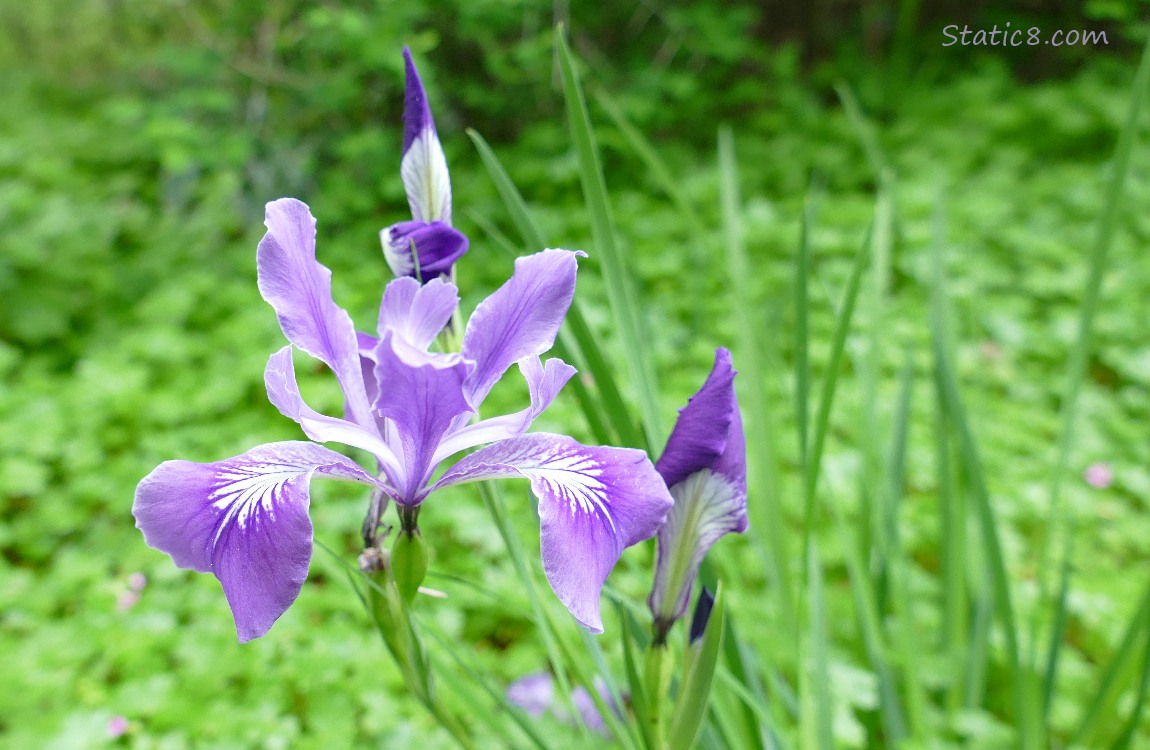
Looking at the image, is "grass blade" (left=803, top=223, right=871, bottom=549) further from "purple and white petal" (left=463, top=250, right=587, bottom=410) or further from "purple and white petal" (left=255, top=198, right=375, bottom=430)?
"purple and white petal" (left=255, top=198, right=375, bottom=430)

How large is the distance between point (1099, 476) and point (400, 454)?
164 centimetres

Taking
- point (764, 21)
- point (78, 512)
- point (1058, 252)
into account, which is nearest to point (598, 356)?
point (78, 512)

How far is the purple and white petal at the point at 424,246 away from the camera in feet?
1.84

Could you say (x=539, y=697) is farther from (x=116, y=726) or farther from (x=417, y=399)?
(x=417, y=399)

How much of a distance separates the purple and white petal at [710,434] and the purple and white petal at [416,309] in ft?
0.58

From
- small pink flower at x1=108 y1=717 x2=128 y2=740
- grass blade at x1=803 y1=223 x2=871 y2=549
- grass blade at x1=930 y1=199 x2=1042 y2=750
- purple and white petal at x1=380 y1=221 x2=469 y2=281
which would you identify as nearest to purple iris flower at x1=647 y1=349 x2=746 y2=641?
grass blade at x1=803 y1=223 x2=871 y2=549

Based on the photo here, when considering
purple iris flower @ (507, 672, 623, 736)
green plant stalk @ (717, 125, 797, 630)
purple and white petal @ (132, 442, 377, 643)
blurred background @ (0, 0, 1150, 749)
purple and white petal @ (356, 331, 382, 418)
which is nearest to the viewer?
purple and white petal @ (132, 442, 377, 643)

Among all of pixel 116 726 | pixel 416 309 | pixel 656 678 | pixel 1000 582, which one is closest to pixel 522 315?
pixel 416 309

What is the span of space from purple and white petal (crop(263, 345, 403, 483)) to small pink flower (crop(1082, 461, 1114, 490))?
1.64 m

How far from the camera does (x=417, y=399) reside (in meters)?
0.48

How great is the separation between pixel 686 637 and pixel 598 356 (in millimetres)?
234

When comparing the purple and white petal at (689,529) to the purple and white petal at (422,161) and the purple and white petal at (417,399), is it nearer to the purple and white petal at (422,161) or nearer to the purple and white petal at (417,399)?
the purple and white petal at (417,399)

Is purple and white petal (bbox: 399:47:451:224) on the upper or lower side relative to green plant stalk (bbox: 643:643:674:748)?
upper

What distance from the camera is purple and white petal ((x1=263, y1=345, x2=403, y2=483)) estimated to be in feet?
1.62
